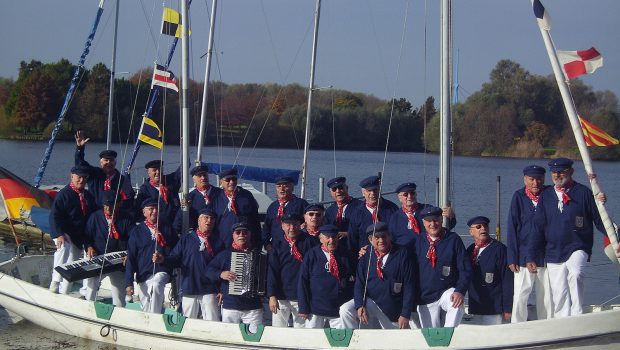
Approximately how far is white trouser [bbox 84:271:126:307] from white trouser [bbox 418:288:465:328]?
4.11 m

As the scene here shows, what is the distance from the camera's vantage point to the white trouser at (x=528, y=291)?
10.2m

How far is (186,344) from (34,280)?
14.2 ft

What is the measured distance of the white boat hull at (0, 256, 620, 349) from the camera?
9133 mm

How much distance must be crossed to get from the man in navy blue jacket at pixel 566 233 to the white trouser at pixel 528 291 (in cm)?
14

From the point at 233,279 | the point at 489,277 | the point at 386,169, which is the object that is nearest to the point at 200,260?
the point at 233,279

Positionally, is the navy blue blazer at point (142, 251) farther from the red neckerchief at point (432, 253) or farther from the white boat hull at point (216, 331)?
the red neckerchief at point (432, 253)

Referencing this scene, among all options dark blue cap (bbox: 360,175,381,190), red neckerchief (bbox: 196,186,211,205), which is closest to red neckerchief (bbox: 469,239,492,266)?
dark blue cap (bbox: 360,175,381,190)

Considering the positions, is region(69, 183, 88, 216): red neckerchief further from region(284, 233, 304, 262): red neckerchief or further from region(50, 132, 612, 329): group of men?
region(284, 233, 304, 262): red neckerchief

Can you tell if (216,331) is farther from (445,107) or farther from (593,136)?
(593,136)

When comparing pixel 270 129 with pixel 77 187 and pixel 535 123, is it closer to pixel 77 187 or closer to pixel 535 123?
pixel 535 123

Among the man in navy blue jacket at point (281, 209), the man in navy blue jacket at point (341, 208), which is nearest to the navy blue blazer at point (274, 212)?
the man in navy blue jacket at point (281, 209)

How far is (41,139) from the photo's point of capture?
6469 centimetres

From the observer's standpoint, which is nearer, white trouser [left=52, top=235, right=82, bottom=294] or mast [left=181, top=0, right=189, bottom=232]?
mast [left=181, top=0, right=189, bottom=232]

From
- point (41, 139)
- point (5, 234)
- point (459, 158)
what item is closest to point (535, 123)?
point (459, 158)
